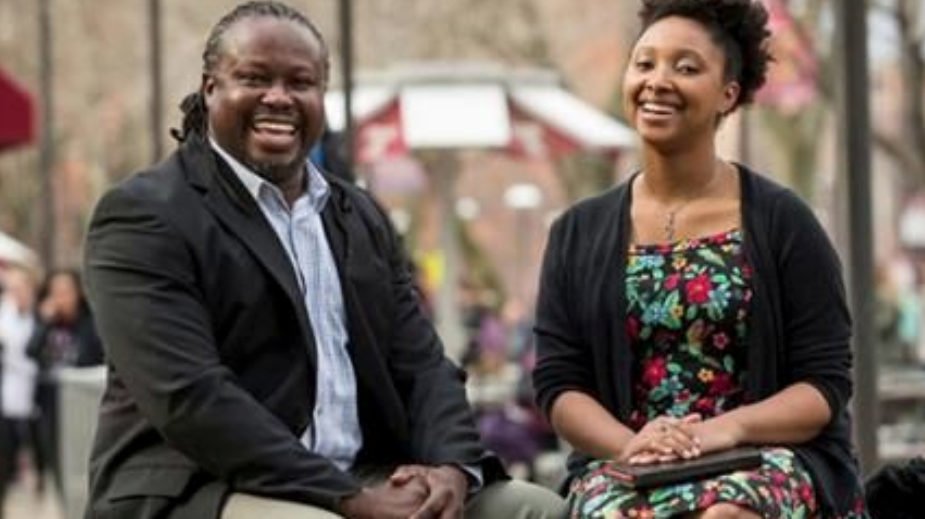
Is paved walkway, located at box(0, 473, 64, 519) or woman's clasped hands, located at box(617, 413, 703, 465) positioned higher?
woman's clasped hands, located at box(617, 413, 703, 465)

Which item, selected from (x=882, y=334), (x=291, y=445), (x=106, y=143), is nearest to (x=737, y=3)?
(x=291, y=445)

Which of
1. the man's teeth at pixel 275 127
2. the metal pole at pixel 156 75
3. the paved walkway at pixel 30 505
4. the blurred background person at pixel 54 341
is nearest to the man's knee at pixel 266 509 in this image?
the man's teeth at pixel 275 127

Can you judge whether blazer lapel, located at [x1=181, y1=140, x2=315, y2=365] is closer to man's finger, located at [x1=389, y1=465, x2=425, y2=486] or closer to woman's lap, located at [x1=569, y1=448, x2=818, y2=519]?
man's finger, located at [x1=389, y1=465, x2=425, y2=486]

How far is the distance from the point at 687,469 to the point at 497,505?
1.55ft

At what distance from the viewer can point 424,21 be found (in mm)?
38375

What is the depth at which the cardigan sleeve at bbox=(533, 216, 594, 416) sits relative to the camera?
548cm

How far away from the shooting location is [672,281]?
533 centimetres

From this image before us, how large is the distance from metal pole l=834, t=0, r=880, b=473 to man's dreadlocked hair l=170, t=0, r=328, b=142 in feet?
8.95

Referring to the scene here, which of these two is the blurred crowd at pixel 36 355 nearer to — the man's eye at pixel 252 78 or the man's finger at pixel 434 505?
the man's eye at pixel 252 78

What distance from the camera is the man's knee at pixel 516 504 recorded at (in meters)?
5.20

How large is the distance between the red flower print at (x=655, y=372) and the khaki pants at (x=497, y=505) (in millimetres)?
301

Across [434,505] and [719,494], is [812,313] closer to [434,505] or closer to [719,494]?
[719,494]

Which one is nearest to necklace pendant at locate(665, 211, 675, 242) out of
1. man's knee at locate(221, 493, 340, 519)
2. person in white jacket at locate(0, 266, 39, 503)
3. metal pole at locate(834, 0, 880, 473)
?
man's knee at locate(221, 493, 340, 519)

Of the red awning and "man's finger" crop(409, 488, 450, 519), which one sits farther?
the red awning
